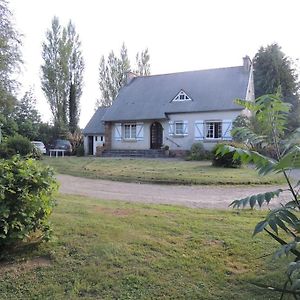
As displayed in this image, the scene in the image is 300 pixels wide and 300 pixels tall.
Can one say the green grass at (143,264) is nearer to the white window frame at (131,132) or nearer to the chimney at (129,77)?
the white window frame at (131,132)

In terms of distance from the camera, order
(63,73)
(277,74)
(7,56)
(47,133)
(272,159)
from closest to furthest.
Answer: (272,159) → (7,56) → (277,74) → (47,133) → (63,73)

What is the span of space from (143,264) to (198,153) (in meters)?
21.8

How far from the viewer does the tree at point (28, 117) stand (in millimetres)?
38219

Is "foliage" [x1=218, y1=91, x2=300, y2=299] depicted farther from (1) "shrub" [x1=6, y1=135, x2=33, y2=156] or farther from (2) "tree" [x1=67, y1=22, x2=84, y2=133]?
(2) "tree" [x1=67, y1=22, x2=84, y2=133]

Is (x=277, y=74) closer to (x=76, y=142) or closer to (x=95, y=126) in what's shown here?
(x=95, y=126)

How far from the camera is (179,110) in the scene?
97.0 feet

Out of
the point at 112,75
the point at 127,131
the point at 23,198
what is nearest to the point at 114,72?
the point at 112,75

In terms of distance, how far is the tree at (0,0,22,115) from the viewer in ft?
69.2

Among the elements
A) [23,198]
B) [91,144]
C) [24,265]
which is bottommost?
[24,265]

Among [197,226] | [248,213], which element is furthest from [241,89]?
[197,226]

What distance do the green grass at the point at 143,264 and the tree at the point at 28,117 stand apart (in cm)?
3475

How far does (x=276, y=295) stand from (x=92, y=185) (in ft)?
33.9

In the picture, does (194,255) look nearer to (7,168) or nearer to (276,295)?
(276,295)

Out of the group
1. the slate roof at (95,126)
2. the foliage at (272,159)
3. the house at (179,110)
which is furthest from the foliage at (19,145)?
the foliage at (272,159)
